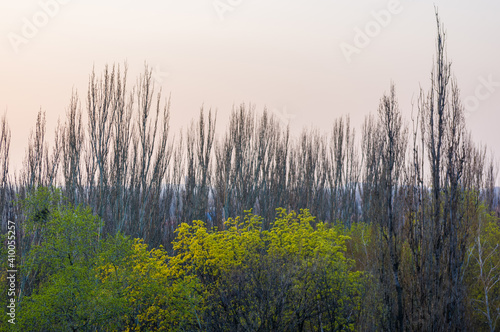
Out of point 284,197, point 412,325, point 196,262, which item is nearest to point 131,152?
point 284,197

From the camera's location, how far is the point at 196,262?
45.0 ft

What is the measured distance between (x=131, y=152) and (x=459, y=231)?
18945mm

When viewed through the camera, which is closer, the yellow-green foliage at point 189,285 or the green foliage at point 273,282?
the green foliage at point 273,282

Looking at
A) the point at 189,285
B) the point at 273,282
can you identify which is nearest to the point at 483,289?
the point at 273,282

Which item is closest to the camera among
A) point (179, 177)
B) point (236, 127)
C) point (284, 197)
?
point (236, 127)

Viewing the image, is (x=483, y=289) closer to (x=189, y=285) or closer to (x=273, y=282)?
(x=273, y=282)

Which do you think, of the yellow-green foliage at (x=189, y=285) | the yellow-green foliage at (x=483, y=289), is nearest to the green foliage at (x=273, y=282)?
the yellow-green foliage at (x=189, y=285)

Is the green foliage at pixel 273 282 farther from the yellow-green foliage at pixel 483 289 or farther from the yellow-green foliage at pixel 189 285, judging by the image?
the yellow-green foliage at pixel 483 289

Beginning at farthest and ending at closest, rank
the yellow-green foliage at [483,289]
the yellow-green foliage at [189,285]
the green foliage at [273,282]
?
the yellow-green foliage at [483,289] → the yellow-green foliage at [189,285] → the green foliage at [273,282]

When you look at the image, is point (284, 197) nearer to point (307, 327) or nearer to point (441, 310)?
point (307, 327)

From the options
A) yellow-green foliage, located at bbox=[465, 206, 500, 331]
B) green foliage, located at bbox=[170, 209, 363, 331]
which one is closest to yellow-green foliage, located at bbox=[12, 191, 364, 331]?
green foliage, located at bbox=[170, 209, 363, 331]

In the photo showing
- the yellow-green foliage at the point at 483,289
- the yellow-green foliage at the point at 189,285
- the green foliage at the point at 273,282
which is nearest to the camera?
the green foliage at the point at 273,282

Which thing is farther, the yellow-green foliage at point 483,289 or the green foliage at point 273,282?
the yellow-green foliage at point 483,289

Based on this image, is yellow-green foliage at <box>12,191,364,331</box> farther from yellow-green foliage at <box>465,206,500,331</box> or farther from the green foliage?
yellow-green foliage at <box>465,206,500,331</box>
